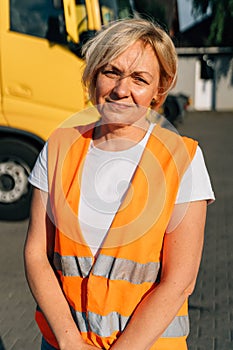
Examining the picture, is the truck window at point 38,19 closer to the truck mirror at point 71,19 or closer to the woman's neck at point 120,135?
the truck mirror at point 71,19

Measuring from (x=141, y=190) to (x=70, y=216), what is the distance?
23 centimetres

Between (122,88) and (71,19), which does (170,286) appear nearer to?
(122,88)

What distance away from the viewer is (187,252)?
189cm

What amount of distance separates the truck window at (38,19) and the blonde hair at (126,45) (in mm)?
5273

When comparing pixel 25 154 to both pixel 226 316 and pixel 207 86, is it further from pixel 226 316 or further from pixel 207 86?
pixel 207 86

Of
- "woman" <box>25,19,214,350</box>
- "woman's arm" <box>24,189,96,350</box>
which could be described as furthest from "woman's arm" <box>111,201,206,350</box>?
"woman's arm" <box>24,189,96,350</box>

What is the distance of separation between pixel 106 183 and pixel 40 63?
5373 mm

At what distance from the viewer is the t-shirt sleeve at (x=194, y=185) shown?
1.88 m

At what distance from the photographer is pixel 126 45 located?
1.94 m

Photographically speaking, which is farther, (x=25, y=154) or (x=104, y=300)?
(x=25, y=154)

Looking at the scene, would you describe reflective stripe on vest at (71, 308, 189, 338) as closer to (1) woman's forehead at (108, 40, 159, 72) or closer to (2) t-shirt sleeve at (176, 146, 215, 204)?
(2) t-shirt sleeve at (176, 146, 215, 204)

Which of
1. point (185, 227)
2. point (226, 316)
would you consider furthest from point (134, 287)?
point (226, 316)

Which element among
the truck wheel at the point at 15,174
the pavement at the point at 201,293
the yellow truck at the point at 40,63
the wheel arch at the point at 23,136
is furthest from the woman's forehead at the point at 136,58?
the truck wheel at the point at 15,174

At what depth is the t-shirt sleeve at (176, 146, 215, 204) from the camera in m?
1.88
